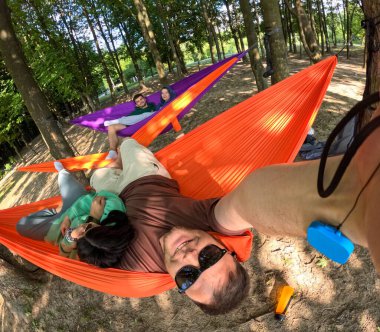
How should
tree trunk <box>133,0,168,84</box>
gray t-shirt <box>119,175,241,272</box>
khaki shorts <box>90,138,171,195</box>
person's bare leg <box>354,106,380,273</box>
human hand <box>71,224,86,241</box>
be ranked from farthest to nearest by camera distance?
tree trunk <box>133,0,168,84</box>, khaki shorts <box>90,138,171,195</box>, human hand <box>71,224,86,241</box>, gray t-shirt <box>119,175,241,272</box>, person's bare leg <box>354,106,380,273</box>

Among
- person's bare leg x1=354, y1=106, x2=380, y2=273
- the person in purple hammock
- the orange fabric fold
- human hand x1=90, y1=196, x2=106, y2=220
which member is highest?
person's bare leg x1=354, y1=106, x2=380, y2=273

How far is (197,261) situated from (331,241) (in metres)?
0.83

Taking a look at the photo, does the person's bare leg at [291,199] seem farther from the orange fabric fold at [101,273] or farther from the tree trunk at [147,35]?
the tree trunk at [147,35]

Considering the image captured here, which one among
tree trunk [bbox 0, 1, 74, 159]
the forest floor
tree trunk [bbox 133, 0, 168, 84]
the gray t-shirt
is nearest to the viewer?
the gray t-shirt

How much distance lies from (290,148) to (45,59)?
6.65 metres

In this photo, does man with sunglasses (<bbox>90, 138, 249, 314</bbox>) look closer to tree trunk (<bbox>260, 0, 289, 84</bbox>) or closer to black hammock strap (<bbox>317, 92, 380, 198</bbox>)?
black hammock strap (<bbox>317, 92, 380, 198</bbox>)

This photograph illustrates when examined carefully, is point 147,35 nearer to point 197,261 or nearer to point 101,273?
point 101,273

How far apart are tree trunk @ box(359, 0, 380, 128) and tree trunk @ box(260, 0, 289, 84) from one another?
1.06 meters

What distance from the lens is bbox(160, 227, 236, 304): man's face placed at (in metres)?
1.20

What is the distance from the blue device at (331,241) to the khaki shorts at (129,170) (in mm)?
1382

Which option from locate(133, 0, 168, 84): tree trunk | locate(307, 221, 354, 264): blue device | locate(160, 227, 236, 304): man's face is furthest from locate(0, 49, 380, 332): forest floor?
locate(133, 0, 168, 84): tree trunk

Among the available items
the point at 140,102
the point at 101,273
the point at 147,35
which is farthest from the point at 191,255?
the point at 147,35

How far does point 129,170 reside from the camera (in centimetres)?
185

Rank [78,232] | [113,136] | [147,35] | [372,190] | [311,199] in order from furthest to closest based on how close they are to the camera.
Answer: [147,35], [113,136], [78,232], [311,199], [372,190]
